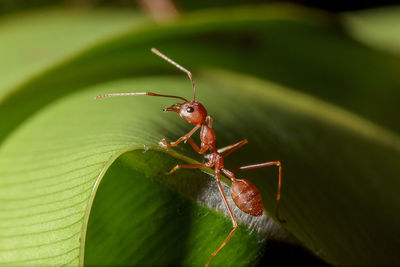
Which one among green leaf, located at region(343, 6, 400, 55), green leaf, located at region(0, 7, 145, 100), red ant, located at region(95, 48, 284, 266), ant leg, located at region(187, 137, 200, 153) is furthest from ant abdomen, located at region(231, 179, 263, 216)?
green leaf, located at region(343, 6, 400, 55)

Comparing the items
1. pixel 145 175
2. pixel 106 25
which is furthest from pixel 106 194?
pixel 106 25

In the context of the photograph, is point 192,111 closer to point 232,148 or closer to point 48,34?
point 232,148

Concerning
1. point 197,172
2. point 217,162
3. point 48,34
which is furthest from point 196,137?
point 48,34

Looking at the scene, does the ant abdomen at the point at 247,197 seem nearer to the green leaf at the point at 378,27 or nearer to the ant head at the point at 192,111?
the ant head at the point at 192,111

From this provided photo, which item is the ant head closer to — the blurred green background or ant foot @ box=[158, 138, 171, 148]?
the blurred green background

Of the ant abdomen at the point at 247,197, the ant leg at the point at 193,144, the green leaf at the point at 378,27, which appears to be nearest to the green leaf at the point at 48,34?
the ant leg at the point at 193,144
